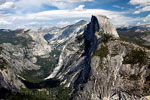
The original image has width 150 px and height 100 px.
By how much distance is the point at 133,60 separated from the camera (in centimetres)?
18538

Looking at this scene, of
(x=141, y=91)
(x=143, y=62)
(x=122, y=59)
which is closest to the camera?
(x=141, y=91)

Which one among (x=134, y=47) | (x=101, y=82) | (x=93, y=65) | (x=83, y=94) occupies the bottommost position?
(x=83, y=94)

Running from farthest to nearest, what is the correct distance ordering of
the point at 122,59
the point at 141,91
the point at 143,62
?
the point at 122,59 → the point at 143,62 → the point at 141,91

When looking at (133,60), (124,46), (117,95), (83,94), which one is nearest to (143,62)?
(133,60)

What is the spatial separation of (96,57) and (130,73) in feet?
120

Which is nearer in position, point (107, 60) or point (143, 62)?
point (143, 62)

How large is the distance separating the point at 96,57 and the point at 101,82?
25.5 meters

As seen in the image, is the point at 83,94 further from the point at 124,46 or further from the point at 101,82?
the point at 124,46

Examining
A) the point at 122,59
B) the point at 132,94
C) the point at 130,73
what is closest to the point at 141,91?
the point at 132,94

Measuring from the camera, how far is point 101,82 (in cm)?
18850

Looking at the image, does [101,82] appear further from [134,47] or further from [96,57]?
[134,47]

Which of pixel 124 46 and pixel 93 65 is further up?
pixel 124 46

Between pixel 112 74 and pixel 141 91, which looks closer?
pixel 141 91

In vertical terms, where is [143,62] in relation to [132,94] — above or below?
above
